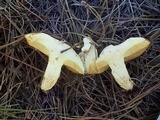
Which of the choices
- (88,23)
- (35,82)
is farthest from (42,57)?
(88,23)

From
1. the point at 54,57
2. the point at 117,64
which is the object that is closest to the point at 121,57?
the point at 117,64

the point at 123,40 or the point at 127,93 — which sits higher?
the point at 123,40

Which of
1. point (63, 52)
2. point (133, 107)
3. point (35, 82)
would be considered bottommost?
point (133, 107)

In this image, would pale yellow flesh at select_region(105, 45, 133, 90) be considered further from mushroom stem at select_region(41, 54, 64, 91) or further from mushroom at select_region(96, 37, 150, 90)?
mushroom stem at select_region(41, 54, 64, 91)

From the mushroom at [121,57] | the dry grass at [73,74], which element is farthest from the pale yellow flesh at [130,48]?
the dry grass at [73,74]

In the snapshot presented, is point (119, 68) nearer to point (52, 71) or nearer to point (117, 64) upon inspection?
point (117, 64)

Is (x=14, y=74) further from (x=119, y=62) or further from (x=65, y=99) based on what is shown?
(x=119, y=62)

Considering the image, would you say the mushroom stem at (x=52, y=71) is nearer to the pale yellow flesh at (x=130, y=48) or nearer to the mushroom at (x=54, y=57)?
the mushroom at (x=54, y=57)
